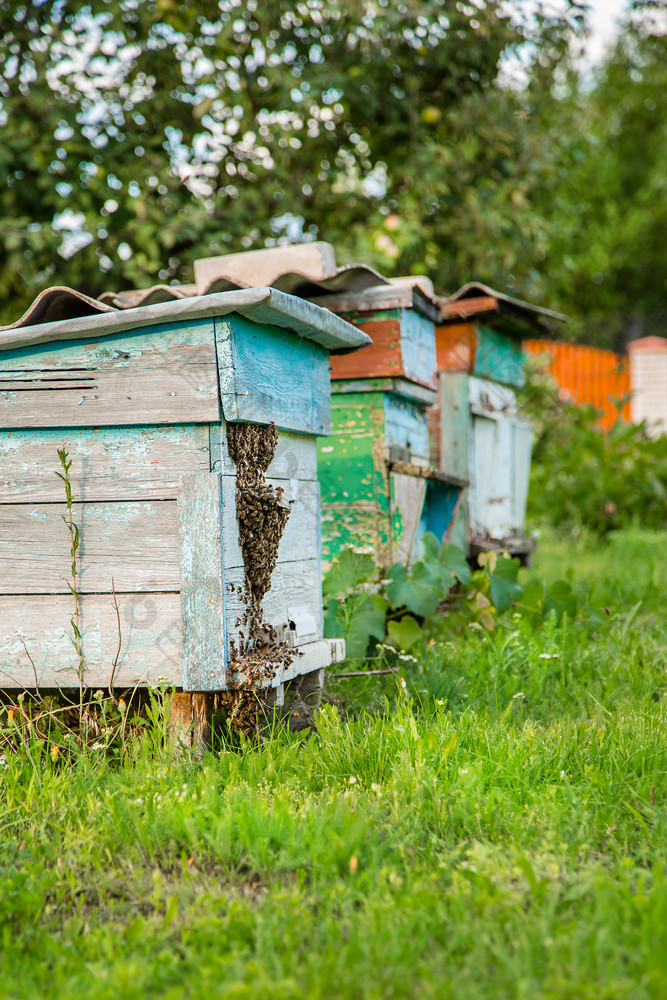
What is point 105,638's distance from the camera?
235cm

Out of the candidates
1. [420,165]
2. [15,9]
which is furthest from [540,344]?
[15,9]

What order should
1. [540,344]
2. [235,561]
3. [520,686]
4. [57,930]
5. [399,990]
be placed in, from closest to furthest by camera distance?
1. [399,990]
2. [57,930]
3. [235,561]
4. [520,686]
5. [540,344]

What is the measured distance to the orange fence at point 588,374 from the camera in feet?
37.8

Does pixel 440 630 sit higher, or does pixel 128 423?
pixel 128 423

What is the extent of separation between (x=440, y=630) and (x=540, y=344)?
8479 millimetres

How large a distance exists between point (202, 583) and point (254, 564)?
0.17 m

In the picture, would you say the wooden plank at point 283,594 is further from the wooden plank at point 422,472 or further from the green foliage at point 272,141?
the green foliage at point 272,141

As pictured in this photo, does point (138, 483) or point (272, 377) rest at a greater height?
point (272, 377)

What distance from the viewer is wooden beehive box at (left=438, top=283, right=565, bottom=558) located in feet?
14.6

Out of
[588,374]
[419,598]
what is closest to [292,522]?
[419,598]

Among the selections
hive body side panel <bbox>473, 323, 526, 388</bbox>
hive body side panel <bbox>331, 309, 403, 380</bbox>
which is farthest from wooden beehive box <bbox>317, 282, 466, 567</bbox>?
hive body side panel <bbox>473, 323, 526, 388</bbox>

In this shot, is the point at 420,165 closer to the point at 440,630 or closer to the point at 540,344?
the point at 440,630

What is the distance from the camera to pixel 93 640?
2355 mm

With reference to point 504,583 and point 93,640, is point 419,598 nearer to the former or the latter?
point 504,583
